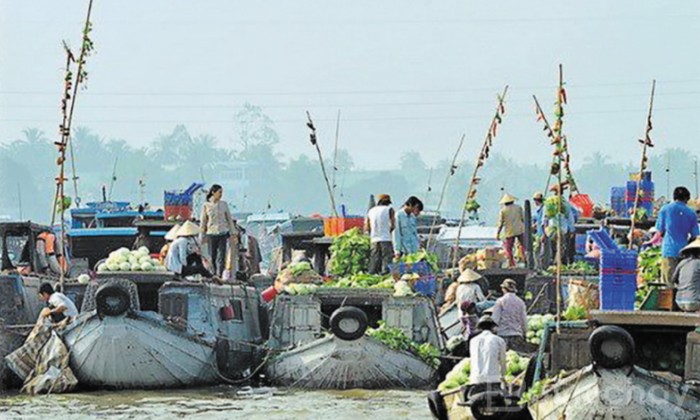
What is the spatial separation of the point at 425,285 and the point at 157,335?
4860mm

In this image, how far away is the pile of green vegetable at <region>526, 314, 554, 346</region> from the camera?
22953 mm

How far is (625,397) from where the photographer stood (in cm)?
1537

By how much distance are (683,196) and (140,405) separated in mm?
7208

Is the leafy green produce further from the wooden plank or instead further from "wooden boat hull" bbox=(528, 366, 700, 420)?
"wooden boat hull" bbox=(528, 366, 700, 420)

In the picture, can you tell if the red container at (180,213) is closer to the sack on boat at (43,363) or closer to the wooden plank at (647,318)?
Answer: the sack on boat at (43,363)

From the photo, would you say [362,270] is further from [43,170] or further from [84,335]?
[43,170]

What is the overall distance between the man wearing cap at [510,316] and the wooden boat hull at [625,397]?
260 inches

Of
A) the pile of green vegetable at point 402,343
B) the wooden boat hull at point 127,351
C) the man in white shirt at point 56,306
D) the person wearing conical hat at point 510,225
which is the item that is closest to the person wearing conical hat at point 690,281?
the pile of green vegetable at point 402,343

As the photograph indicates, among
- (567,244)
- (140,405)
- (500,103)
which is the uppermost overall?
(500,103)

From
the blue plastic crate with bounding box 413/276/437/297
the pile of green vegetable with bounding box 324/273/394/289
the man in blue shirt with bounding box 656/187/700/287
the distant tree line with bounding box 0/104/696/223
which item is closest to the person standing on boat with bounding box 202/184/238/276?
the pile of green vegetable with bounding box 324/273/394/289

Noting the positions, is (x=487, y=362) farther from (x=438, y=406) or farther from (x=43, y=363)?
(x=43, y=363)

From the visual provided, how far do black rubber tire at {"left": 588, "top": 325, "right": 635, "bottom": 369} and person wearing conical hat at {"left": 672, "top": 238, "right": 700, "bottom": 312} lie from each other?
2.29 m

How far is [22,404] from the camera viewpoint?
21.8 meters

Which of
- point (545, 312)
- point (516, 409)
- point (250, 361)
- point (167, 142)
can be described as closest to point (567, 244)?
point (545, 312)
